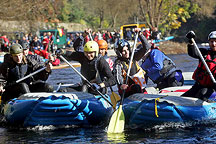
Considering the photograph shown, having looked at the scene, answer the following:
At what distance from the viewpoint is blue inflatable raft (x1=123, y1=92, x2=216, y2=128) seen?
6.56 metres

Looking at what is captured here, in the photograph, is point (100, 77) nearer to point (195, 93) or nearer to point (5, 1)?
point (195, 93)

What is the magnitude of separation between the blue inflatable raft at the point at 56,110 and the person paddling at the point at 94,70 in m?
0.43

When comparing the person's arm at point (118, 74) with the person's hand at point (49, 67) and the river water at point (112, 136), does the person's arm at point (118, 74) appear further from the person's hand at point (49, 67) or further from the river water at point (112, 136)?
the person's hand at point (49, 67)

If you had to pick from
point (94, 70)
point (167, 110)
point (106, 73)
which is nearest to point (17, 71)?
point (94, 70)

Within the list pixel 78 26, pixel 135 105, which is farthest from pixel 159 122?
pixel 78 26

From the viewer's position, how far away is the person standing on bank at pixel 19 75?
307 inches

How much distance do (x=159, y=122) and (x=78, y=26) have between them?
42.3 m

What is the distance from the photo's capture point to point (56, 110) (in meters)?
7.13

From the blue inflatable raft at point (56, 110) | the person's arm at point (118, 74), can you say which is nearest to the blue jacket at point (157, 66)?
the person's arm at point (118, 74)

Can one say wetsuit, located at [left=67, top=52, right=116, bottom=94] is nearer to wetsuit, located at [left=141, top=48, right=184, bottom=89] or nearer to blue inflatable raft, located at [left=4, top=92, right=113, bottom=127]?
blue inflatable raft, located at [left=4, top=92, right=113, bottom=127]

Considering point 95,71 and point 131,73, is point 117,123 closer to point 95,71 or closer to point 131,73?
point 131,73

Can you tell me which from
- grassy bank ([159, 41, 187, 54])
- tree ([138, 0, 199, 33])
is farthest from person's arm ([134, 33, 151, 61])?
tree ([138, 0, 199, 33])

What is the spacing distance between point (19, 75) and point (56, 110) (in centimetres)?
121

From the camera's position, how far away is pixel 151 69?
361 inches
